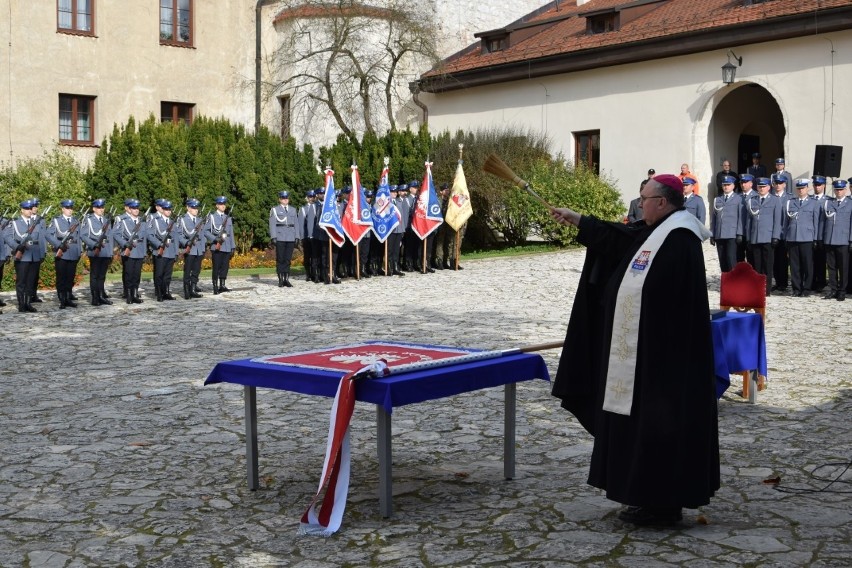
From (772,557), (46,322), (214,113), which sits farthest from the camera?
(214,113)

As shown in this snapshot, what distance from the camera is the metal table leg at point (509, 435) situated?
22.5ft

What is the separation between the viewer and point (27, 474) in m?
6.94

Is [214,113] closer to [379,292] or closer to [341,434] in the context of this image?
[379,292]

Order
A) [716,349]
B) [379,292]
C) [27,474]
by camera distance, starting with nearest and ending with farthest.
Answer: [27,474]
[716,349]
[379,292]

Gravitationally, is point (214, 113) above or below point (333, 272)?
above

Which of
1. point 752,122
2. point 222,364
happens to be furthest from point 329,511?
point 752,122

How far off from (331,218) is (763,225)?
332 inches

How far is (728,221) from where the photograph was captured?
19328 mm

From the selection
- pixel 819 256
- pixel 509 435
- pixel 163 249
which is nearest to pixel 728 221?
pixel 819 256

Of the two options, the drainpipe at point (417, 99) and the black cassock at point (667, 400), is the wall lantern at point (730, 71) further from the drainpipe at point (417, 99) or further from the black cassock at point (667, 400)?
the black cassock at point (667, 400)

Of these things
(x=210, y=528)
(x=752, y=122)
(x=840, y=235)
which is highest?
(x=752, y=122)

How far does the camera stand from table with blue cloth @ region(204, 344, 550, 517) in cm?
587

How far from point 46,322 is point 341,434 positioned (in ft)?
36.4

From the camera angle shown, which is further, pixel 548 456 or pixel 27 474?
pixel 548 456
